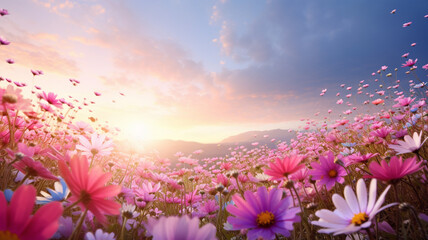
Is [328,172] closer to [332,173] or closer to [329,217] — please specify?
[332,173]

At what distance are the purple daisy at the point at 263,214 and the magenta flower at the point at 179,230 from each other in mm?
236

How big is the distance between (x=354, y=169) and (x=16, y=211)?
8.35 ft

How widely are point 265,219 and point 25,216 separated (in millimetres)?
736

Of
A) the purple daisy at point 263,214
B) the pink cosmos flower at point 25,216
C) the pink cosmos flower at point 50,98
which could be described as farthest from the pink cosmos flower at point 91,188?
the pink cosmos flower at point 50,98

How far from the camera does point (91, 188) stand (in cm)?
62

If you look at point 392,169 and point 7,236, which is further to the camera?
point 392,169

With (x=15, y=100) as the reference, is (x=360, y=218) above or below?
below

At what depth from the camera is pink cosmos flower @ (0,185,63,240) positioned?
0.44 m

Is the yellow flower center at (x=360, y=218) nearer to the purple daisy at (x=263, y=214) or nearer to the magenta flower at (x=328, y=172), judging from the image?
the purple daisy at (x=263, y=214)

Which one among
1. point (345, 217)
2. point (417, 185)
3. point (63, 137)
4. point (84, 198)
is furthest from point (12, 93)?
point (63, 137)

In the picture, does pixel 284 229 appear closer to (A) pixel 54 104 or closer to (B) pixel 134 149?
(B) pixel 134 149

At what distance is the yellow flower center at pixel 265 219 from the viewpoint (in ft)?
2.77

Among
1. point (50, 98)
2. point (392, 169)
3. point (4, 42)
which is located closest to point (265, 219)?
point (392, 169)

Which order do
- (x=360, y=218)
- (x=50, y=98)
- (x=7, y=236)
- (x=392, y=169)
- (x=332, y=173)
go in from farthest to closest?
(x=50, y=98) → (x=332, y=173) → (x=392, y=169) → (x=360, y=218) → (x=7, y=236)
